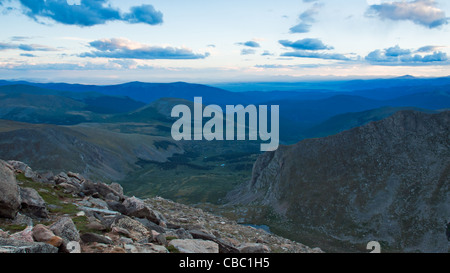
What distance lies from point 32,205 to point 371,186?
67930 millimetres

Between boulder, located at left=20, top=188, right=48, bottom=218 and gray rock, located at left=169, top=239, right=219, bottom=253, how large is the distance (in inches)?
302

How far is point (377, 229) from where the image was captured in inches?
2434

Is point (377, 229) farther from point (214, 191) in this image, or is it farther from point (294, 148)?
point (214, 191)

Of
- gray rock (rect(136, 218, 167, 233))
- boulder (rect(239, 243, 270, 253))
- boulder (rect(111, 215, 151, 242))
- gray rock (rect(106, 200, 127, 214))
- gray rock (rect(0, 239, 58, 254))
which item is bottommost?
boulder (rect(239, 243, 270, 253))

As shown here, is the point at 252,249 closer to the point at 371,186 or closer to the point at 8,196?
the point at 8,196

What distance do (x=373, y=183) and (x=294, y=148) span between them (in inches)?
958

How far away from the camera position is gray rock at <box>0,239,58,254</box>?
10.4 m

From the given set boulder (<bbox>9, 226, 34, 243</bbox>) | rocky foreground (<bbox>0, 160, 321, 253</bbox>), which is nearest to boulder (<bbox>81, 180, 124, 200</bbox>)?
rocky foreground (<bbox>0, 160, 321, 253</bbox>)

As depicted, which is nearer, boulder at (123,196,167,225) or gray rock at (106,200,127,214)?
boulder at (123,196,167,225)

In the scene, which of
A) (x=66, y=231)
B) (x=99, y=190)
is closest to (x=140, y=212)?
(x=99, y=190)

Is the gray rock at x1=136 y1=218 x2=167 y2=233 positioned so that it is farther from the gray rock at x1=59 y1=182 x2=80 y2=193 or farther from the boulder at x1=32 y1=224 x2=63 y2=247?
the gray rock at x1=59 y1=182 x2=80 y2=193

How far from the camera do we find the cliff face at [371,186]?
6009 cm

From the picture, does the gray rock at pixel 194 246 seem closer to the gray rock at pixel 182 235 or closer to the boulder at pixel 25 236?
the gray rock at pixel 182 235
